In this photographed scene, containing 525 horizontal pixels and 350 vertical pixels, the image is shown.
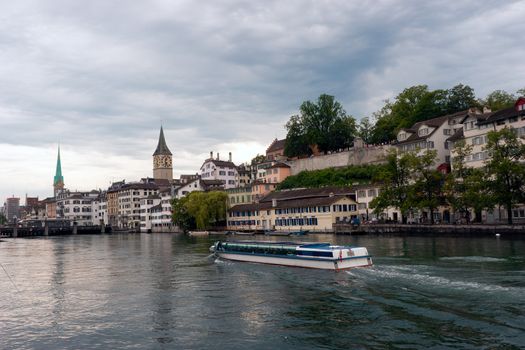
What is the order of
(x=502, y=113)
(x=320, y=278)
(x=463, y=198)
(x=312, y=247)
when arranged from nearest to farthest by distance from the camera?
(x=320, y=278), (x=312, y=247), (x=463, y=198), (x=502, y=113)

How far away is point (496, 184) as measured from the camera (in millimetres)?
59812

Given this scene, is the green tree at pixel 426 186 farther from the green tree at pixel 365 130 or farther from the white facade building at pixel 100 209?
the white facade building at pixel 100 209

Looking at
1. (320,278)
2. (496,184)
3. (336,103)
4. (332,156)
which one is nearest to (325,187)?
(332,156)

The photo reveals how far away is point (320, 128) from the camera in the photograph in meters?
123

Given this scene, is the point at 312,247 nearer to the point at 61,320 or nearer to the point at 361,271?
the point at 361,271

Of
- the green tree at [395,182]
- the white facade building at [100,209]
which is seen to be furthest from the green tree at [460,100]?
the white facade building at [100,209]

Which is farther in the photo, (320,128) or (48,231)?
(48,231)

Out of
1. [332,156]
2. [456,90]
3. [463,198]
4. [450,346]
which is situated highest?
[456,90]

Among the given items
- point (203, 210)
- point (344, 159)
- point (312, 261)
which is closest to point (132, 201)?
point (203, 210)

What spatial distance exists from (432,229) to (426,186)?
703 centimetres

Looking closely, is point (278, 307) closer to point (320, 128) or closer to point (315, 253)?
point (315, 253)

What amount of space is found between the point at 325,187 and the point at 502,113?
35910 mm

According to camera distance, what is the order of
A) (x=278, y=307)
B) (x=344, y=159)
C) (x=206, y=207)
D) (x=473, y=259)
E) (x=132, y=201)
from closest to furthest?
(x=278, y=307)
(x=473, y=259)
(x=344, y=159)
(x=206, y=207)
(x=132, y=201)

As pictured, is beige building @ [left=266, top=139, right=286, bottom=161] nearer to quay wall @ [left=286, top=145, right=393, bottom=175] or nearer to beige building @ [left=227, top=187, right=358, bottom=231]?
quay wall @ [left=286, top=145, right=393, bottom=175]
